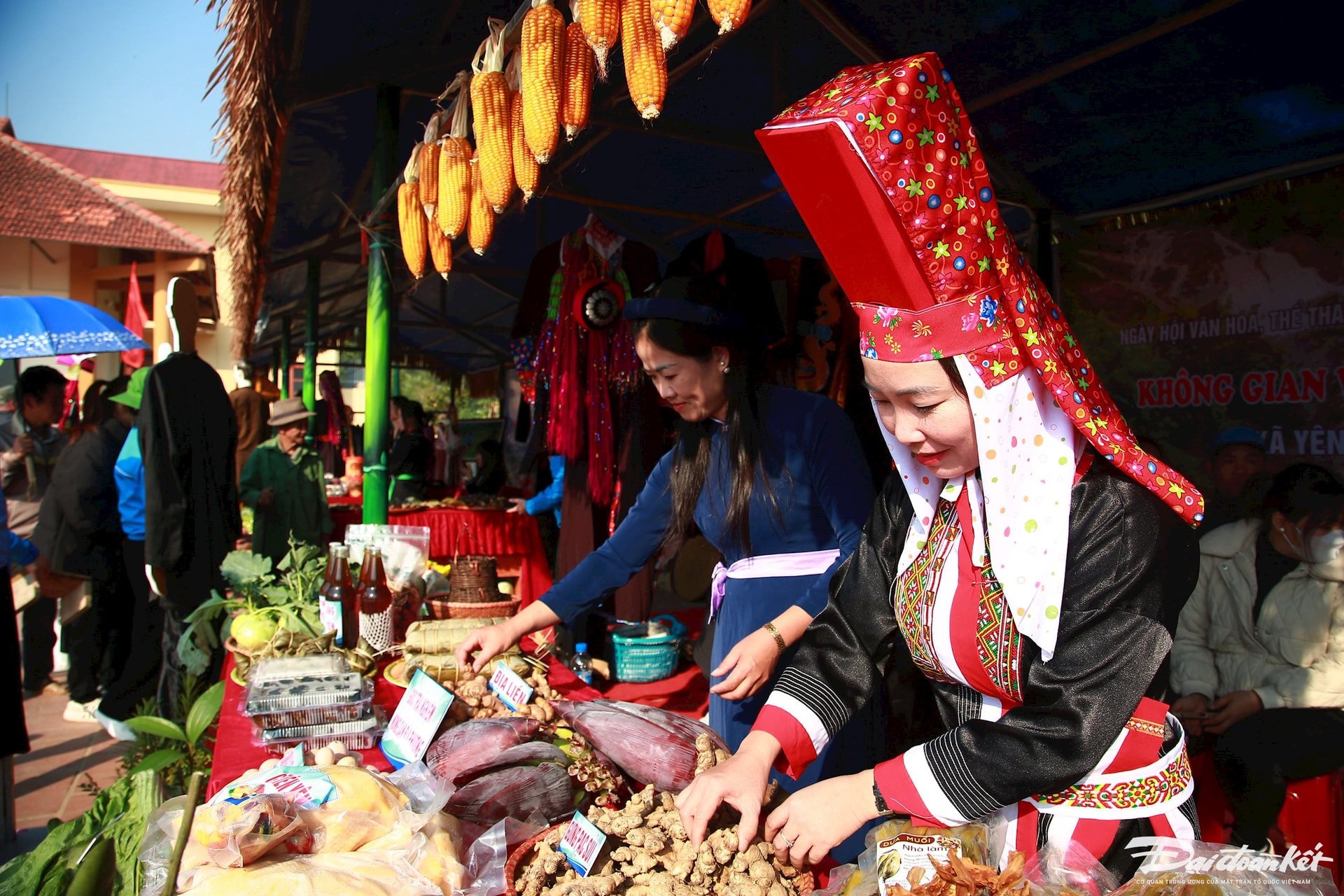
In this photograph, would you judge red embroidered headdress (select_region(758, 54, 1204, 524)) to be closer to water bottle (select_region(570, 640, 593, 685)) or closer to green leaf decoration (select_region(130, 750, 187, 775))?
water bottle (select_region(570, 640, 593, 685))

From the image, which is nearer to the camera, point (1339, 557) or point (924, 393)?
point (924, 393)

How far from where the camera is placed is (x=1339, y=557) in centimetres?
269

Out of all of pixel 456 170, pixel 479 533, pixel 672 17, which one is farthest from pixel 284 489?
pixel 672 17

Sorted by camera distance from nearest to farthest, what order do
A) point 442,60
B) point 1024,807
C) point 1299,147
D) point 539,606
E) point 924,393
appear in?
1. point 924,393
2. point 1024,807
3. point 539,606
4. point 1299,147
5. point 442,60

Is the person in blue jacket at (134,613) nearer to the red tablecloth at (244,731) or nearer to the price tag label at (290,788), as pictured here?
the red tablecloth at (244,731)

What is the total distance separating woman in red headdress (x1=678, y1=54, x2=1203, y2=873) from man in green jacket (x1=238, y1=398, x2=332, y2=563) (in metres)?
4.56

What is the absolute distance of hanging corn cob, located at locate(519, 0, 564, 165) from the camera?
1938mm

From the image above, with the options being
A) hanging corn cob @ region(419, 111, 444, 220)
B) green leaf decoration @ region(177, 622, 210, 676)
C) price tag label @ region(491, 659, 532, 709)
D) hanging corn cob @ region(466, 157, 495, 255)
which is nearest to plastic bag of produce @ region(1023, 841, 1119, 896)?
price tag label @ region(491, 659, 532, 709)

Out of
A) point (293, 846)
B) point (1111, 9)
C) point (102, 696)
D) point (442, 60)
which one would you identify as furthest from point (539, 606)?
point (102, 696)

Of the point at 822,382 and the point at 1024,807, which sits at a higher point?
the point at 822,382

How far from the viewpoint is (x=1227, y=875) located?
0.95m

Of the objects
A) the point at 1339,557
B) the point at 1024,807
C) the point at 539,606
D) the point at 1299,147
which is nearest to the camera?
the point at 1024,807

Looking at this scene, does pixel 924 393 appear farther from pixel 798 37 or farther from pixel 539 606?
pixel 798 37

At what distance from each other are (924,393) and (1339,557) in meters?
2.38
